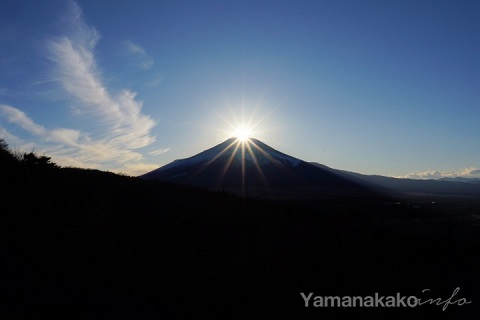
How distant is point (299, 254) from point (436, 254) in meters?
6.91

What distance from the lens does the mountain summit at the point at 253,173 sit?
126763 mm

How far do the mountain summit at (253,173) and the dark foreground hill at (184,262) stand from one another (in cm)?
10029

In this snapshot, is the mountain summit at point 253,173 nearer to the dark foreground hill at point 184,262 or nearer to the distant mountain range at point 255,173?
the distant mountain range at point 255,173

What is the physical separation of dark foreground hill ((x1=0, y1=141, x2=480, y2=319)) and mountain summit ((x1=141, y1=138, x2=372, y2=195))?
329 ft

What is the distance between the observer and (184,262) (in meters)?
9.68

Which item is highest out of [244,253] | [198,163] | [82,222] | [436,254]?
[198,163]

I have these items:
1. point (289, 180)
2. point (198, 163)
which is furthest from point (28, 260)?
point (198, 163)

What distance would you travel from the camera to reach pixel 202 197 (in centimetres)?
1783

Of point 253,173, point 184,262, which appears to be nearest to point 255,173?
point 253,173

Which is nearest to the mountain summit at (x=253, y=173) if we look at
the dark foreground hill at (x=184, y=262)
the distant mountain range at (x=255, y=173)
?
the distant mountain range at (x=255, y=173)

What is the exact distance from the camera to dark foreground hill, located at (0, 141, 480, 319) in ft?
26.1

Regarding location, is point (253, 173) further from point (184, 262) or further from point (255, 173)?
point (184, 262)

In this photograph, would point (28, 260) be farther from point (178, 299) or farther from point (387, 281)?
point (387, 281)

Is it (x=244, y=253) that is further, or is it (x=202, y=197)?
(x=202, y=197)
